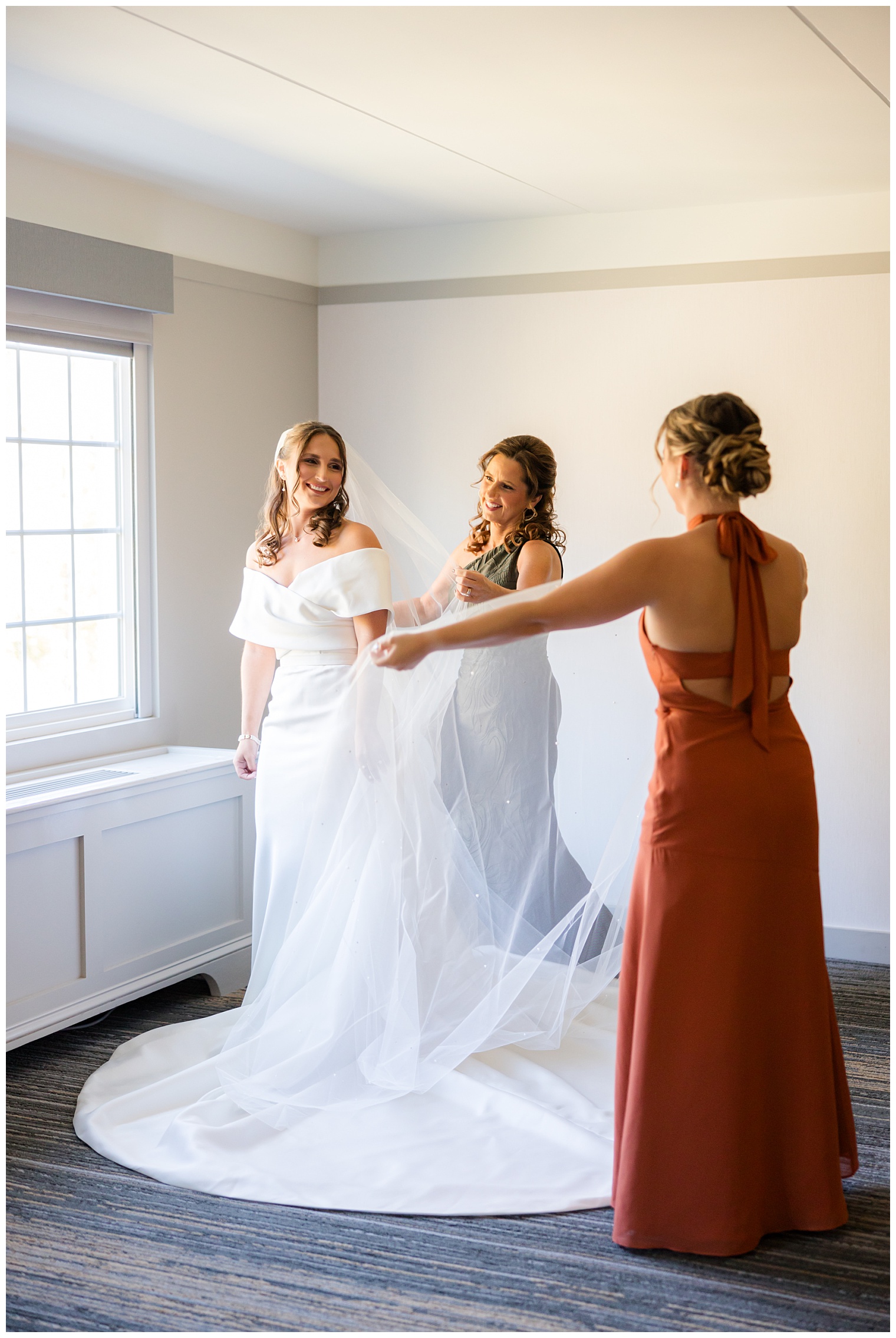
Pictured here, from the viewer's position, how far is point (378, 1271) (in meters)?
2.40

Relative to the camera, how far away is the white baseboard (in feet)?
14.6

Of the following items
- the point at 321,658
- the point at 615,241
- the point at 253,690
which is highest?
the point at 615,241

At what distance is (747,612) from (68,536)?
8.42 feet

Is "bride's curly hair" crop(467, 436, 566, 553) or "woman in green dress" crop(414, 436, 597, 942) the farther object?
"bride's curly hair" crop(467, 436, 566, 553)

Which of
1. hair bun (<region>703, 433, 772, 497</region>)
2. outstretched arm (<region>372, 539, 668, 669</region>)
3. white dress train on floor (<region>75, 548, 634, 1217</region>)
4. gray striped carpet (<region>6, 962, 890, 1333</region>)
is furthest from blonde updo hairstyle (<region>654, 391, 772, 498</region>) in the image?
gray striped carpet (<region>6, 962, 890, 1333</region>)

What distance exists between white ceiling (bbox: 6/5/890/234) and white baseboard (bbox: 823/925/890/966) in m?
2.66

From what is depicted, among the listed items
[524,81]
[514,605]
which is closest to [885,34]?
[524,81]

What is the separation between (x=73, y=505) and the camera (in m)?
4.10

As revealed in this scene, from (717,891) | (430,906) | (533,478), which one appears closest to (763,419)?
(533,478)

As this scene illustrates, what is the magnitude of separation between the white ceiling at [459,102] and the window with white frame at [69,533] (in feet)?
2.25

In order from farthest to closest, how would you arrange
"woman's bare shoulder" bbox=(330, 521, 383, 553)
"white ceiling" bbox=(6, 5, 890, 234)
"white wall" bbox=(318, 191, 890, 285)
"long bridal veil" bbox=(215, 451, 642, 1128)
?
"white wall" bbox=(318, 191, 890, 285) < "woman's bare shoulder" bbox=(330, 521, 383, 553) < "long bridal veil" bbox=(215, 451, 642, 1128) < "white ceiling" bbox=(6, 5, 890, 234)

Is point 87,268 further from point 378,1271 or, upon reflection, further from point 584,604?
point 378,1271

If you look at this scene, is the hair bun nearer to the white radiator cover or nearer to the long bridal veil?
the long bridal veil

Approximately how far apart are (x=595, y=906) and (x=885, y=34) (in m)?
2.11
